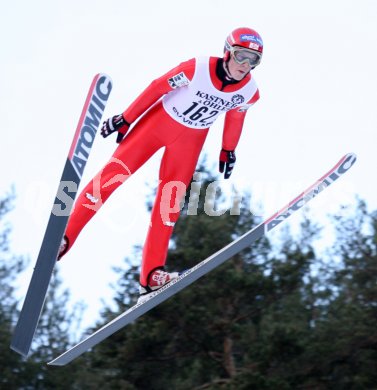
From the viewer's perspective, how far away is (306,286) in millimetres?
16953

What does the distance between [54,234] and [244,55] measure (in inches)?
69.1

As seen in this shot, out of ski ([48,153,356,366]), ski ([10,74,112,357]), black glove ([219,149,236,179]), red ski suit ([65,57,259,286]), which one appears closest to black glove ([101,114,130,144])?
red ski suit ([65,57,259,286])

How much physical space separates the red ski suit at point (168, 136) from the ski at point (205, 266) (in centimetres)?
28

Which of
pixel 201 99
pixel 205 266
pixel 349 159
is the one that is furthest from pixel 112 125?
pixel 349 159

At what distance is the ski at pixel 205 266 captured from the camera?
5.97 metres

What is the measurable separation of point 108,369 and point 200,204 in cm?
374

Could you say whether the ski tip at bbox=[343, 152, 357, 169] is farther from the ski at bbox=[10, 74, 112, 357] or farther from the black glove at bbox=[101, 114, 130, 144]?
the ski at bbox=[10, 74, 112, 357]

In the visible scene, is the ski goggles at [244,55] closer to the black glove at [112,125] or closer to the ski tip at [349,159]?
the black glove at [112,125]

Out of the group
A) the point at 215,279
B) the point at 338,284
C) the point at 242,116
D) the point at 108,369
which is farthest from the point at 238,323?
the point at 242,116

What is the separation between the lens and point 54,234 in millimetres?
5504

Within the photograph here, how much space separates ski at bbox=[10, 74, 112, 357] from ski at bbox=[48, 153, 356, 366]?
542 mm

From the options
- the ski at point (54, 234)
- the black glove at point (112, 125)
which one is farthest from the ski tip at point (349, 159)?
the ski at point (54, 234)

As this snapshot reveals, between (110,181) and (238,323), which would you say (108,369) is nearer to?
(238,323)

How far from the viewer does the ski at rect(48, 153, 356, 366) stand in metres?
5.97
